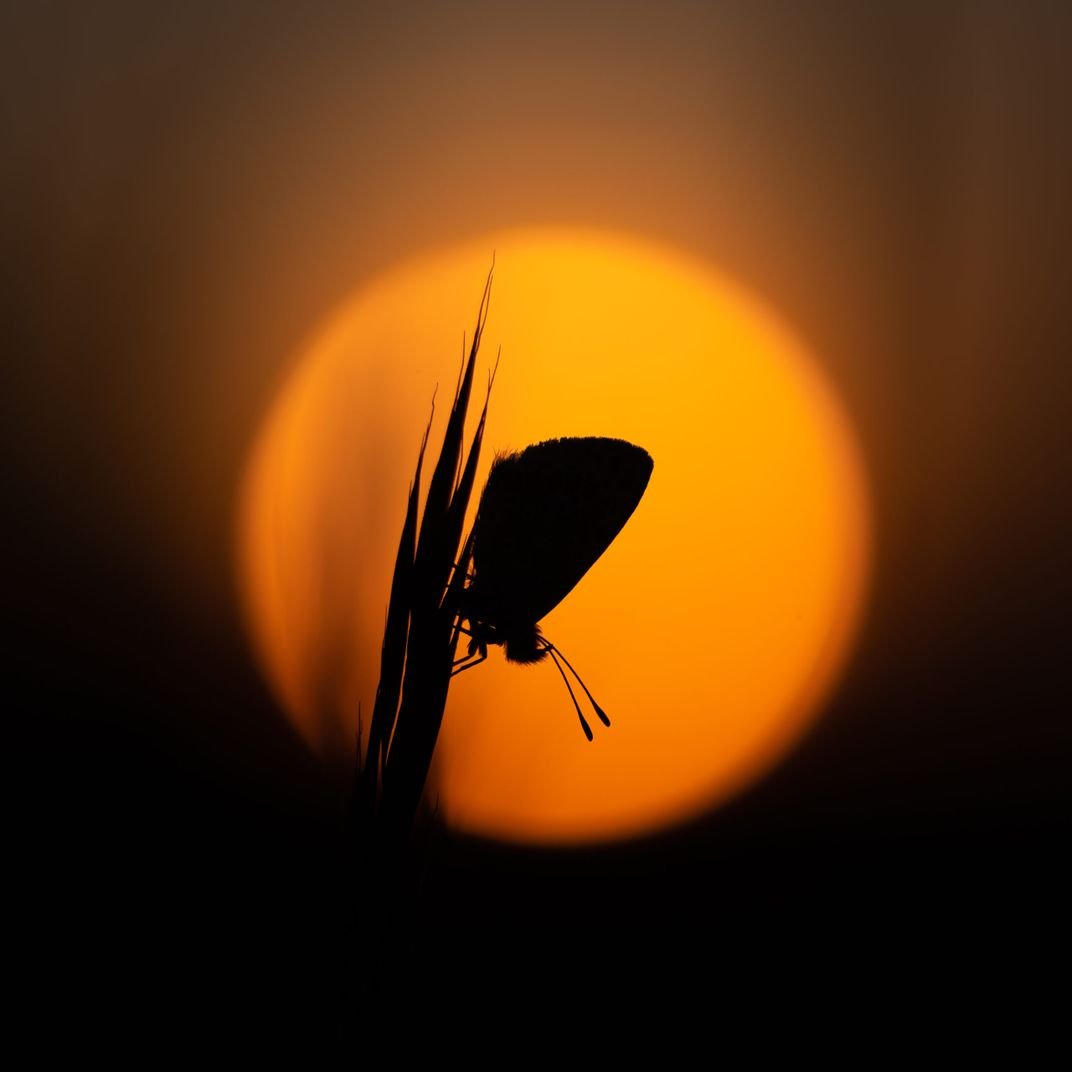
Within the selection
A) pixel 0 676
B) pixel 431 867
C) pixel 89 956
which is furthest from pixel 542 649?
pixel 0 676

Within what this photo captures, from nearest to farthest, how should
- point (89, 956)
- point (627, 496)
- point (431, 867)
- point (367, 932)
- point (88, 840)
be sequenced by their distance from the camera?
point (367, 932) < point (431, 867) < point (627, 496) < point (89, 956) < point (88, 840)

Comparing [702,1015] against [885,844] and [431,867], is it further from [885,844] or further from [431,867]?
[431,867]

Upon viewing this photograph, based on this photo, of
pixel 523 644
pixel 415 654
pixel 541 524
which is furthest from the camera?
pixel 523 644

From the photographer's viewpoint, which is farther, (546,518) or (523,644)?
(523,644)

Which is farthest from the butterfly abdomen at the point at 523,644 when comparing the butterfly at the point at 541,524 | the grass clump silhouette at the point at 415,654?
the grass clump silhouette at the point at 415,654

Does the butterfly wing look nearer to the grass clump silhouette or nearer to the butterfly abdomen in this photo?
the butterfly abdomen

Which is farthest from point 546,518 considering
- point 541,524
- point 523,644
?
point 523,644

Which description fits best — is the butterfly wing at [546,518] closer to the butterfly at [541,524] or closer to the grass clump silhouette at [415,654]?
the butterfly at [541,524]

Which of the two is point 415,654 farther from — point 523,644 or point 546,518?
point 523,644

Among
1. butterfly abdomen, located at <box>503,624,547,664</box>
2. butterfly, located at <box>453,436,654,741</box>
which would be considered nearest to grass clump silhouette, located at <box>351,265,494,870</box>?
butterfly, located at <box>453,436,654,741</box>
